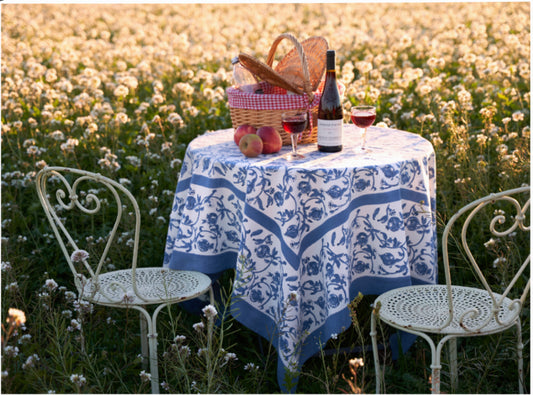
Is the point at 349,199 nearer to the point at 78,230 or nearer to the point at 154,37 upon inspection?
the point at 78,230

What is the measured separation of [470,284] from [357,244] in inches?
45.0

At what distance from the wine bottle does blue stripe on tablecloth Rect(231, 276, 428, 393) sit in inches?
25.2

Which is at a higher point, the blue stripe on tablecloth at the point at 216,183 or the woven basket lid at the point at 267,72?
the woven basket lid at the point at 267,72

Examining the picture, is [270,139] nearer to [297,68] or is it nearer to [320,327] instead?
[297,68]

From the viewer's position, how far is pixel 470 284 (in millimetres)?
3764

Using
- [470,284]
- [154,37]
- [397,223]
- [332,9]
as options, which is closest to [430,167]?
[397,223]

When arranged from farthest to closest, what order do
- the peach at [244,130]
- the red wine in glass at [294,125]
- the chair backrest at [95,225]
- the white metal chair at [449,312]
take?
the chair backrest at [95,225]
the peach at [244,130]
the red wine in glass at [294,125]
the white metal chair at [449,312]

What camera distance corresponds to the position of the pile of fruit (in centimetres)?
301

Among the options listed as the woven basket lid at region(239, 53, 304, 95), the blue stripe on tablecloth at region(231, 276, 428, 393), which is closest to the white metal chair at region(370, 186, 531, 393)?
the blue stripe on tablecloth at region(231, 276, 428, 393)

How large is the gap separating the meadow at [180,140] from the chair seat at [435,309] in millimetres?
245

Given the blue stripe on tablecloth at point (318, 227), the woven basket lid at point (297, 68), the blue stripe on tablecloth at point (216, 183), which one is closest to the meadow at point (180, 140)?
the blue stripe on tablecloth at point (318, 227)

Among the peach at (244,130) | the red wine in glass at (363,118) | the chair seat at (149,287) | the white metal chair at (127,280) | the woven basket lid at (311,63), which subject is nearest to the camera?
the white metal chair at (127,280)

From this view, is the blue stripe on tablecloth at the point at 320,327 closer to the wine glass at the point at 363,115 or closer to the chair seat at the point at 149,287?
the chair seat at the point at 149,287

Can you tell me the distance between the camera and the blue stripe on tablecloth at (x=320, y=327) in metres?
2.84
